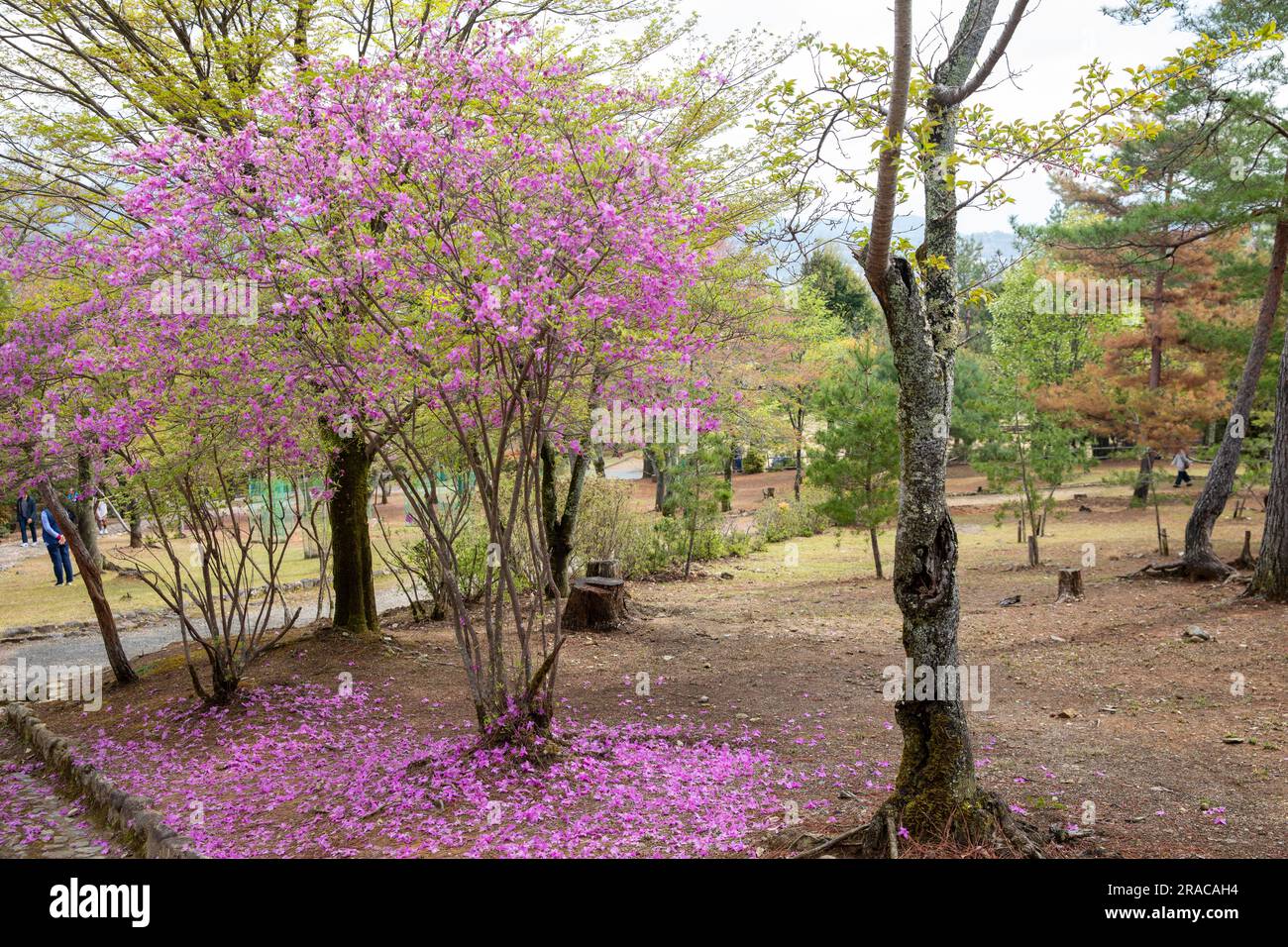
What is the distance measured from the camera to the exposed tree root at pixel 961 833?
12.7 feet

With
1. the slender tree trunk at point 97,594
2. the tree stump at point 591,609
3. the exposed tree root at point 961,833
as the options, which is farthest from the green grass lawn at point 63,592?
the exposed tree root at point 961,833

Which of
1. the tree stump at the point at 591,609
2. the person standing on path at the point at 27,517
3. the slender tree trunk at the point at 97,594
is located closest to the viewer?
the slender tree trunk at the point at 97,594

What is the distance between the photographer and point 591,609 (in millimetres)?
10000

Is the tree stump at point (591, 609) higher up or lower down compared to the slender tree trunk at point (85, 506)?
lower down

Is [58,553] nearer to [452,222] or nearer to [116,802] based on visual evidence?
[116,802]

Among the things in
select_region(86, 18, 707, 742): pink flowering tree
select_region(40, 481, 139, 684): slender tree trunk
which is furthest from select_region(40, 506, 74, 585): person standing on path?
select_region(86, 18, 707, 742): pink flowering tree

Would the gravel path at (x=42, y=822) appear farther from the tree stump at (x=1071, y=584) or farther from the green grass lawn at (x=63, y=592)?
the tree stump at (x=1071, y=584)

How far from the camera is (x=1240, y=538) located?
1438 centimetres

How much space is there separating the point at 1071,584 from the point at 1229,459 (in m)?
2.36

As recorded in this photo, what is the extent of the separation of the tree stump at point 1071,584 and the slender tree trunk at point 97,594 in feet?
30.6

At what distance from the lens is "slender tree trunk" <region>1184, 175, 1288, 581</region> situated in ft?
35.0

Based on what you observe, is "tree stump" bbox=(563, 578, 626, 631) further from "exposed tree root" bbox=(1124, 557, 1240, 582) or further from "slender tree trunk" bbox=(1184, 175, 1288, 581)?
"slender tree trunk" bbox=(1184, 175, 1288, 581)

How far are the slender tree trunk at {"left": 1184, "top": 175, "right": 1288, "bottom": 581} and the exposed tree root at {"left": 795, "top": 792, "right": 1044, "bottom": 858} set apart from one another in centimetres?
816

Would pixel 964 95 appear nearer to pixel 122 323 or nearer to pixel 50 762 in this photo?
pixel 122 323
